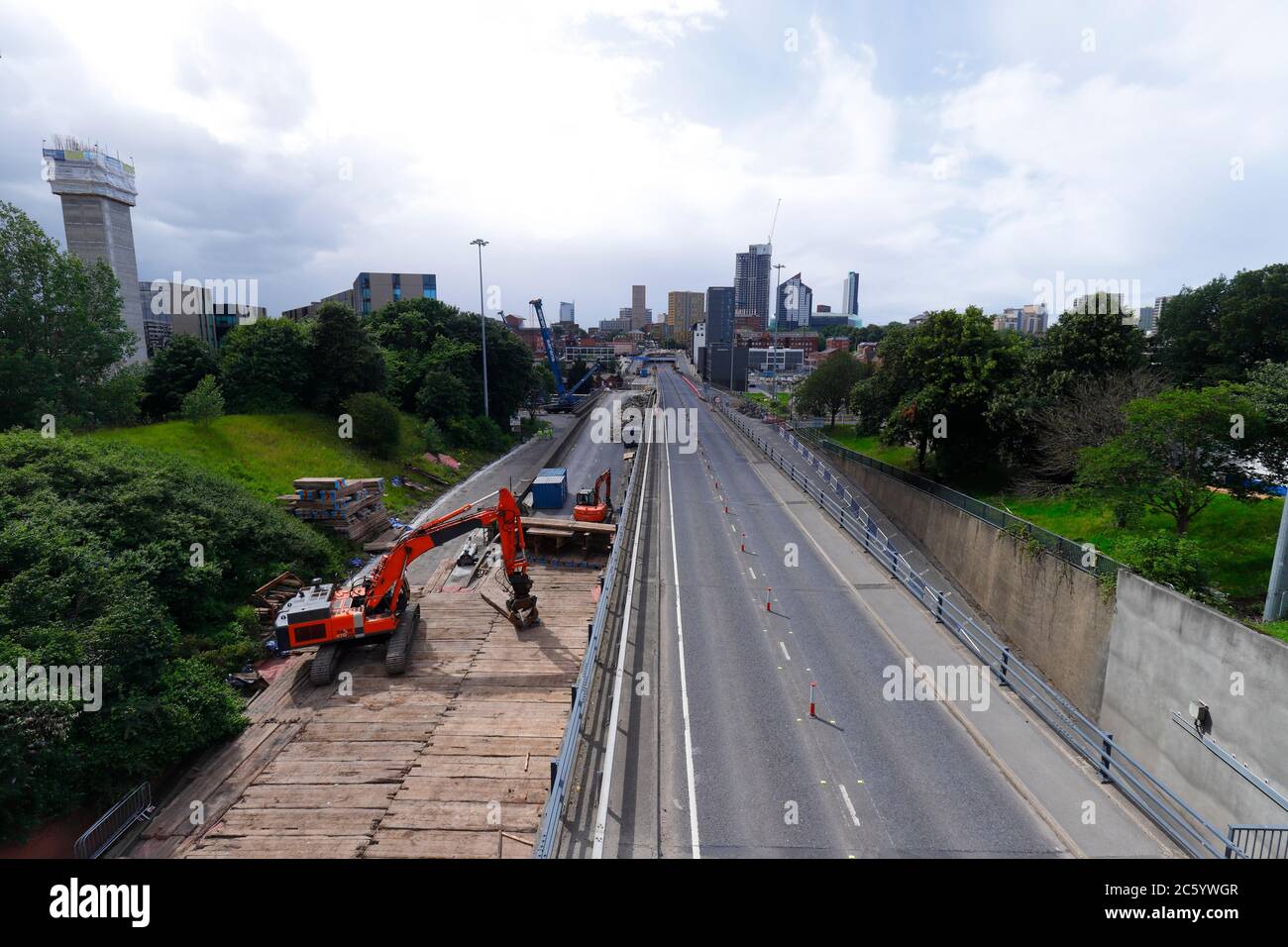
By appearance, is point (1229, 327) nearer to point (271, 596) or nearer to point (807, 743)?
point (807, 743)

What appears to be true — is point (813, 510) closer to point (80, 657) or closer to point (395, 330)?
point (80, 657)

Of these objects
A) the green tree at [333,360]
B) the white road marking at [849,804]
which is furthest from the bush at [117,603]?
the green tree at [333,360]

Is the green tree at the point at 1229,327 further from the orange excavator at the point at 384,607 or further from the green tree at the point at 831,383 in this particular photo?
the orange excavator at the point at 384,607

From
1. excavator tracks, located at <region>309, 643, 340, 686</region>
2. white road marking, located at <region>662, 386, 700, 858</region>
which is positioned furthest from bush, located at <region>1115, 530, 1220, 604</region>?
excavator tracks, located at <region>309, 643, 340, 686</region>

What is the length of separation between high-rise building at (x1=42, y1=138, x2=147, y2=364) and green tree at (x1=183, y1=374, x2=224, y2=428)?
36.4m

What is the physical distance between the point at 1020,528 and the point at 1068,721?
13.8 metres

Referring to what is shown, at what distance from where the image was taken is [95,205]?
64.5 metres

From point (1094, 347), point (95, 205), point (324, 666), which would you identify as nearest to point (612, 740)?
point (324, 666)

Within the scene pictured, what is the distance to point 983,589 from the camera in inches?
1126

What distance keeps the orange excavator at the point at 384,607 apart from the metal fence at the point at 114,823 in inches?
184

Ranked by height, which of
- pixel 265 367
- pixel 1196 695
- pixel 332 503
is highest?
pixel 265 367

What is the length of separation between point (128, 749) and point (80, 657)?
7.36ft

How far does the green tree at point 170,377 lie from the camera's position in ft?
139
